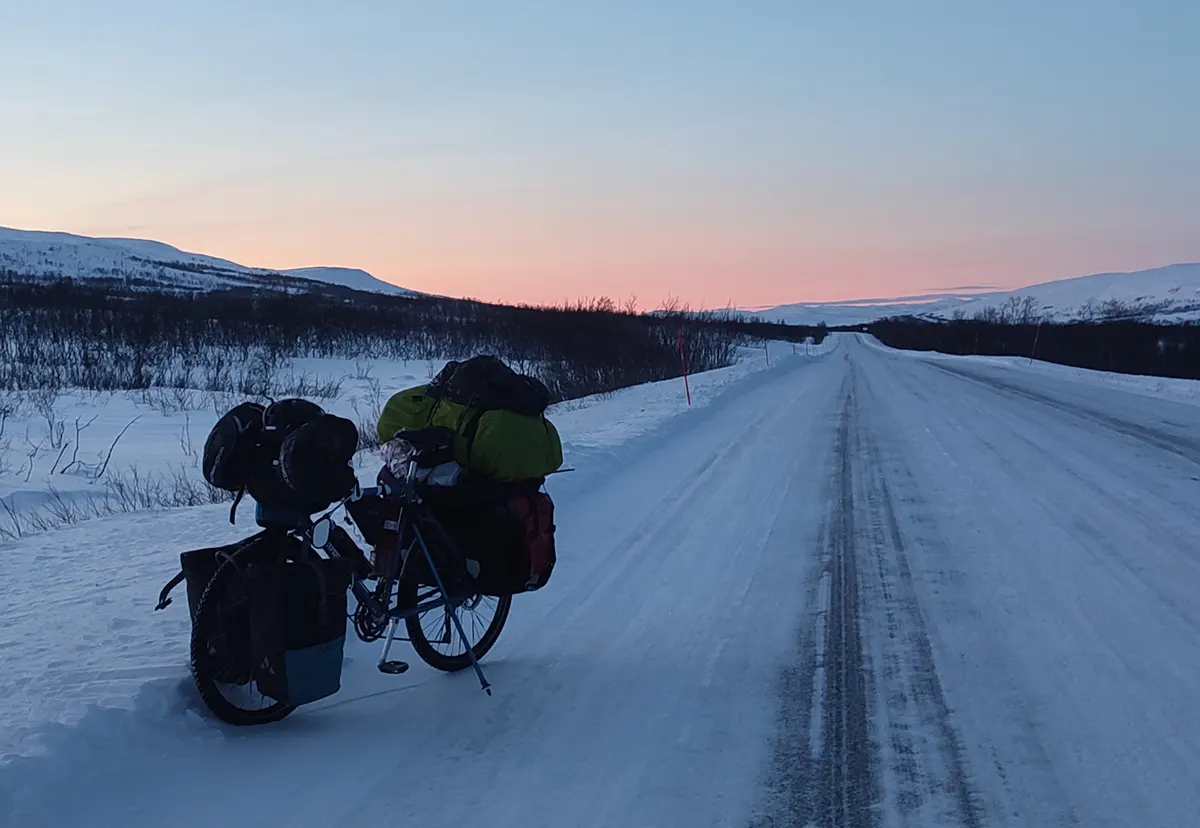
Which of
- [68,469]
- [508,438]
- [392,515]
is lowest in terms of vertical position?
[68,469]

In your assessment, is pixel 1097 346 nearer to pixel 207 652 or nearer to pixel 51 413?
pixel 51 413

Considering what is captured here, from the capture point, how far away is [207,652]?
3852 millimetres

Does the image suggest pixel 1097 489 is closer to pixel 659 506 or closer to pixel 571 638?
pixel 659 506

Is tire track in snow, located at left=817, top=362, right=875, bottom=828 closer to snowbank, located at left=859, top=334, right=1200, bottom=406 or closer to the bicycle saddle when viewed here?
the bicycle saddle

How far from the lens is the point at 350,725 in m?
4.15

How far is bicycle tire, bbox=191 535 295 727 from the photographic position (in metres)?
3.82

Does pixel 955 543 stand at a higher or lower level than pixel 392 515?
lower

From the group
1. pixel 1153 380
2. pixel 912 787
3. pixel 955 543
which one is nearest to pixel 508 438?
pixel 912 787

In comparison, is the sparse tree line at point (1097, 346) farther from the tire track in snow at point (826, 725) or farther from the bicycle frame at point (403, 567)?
the bicycle frame at point (403, 567)

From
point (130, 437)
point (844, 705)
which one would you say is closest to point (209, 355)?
point (130, 437)

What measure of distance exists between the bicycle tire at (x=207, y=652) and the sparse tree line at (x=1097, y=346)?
38.1 m

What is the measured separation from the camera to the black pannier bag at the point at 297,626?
148 inches

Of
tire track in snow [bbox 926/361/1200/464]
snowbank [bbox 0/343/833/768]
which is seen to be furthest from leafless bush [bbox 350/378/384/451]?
tire track in snow [bbox 926/361/1200/464]

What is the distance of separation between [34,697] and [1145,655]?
17.0 ft
